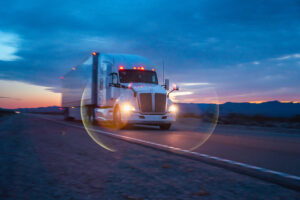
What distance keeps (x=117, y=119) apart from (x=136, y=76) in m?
2.38

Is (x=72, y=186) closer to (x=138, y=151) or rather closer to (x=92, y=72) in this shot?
(x=138, y=151)

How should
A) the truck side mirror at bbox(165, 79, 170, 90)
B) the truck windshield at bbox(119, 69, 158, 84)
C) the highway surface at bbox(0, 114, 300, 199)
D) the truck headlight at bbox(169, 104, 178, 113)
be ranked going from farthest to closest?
the truck side mirror at bbox(165, 79, 170, 90) → the truck windshield at bbox(119, 69, 158, 84) → the truck headlight at bbox(169, 104, 178, 113) → the highway surface at bbox(0, 114, 300, 199)

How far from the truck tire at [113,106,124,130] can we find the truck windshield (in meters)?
1.51

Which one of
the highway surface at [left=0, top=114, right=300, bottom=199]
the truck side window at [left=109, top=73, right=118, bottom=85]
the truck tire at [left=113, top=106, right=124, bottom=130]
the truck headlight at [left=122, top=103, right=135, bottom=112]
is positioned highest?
the truck side window at [left=109, top=73, right=118, bottom=85]

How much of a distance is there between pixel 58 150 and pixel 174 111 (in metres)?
8.53

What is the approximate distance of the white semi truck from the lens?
14.9 metres

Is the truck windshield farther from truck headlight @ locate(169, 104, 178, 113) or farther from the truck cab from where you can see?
truck headlight @ locate(169, 104, 178, 113)

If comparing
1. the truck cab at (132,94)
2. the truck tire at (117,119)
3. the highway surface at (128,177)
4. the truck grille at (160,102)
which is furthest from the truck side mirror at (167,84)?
the highway surface at (128,177)

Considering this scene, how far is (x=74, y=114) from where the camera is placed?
995 inches

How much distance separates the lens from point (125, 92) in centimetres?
1545

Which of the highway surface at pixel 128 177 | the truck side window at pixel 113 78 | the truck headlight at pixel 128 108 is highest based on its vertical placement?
the truck side window at pixel 113 78

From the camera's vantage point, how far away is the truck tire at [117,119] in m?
15.4

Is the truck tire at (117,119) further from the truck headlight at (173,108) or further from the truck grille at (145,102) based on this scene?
the truck headlight at (173,108)

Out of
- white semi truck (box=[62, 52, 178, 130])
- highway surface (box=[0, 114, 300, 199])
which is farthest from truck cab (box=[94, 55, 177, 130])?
highway surface (box=[0, 114, 300, 199])
